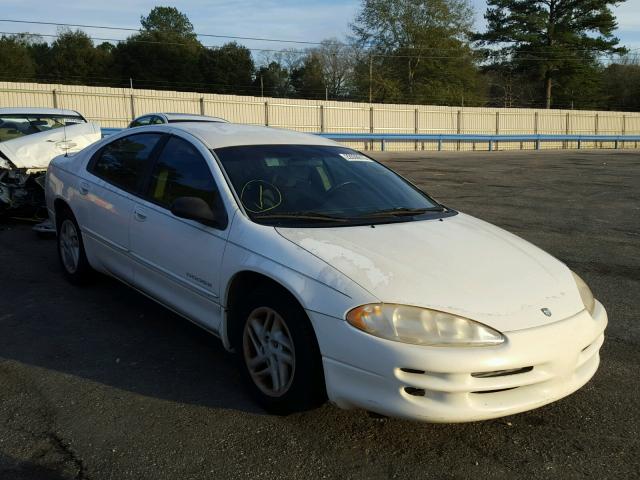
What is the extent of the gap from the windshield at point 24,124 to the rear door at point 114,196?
441 cm

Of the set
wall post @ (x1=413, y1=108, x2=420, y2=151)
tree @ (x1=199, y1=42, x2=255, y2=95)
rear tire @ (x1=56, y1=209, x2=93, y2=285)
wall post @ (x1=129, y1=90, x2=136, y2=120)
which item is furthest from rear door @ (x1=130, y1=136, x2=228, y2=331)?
tree @ (x1=199, y1=42, x2=255, y2=95)

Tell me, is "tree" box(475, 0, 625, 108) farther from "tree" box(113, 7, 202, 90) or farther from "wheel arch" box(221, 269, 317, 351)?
"wheel arch" box(221, 269, 317, 351)

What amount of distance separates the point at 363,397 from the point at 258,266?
879 millimetres

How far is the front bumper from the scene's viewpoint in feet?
8.70

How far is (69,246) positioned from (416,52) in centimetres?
5330

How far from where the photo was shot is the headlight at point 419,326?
2.69 metres

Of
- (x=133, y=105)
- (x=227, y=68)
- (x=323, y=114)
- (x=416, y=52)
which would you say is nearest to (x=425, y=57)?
(x=416, y=52)

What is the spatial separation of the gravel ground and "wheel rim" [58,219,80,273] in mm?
313

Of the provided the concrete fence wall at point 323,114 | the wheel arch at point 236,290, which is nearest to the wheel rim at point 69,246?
the wheel arch at point 236,290

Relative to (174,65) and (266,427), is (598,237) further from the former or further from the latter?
(174,65)

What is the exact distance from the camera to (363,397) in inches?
108

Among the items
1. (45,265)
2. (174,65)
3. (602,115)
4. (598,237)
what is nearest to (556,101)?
(602,115)

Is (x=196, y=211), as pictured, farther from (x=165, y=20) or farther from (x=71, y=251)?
(x=165, y=20)

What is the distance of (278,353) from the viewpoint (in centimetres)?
314
